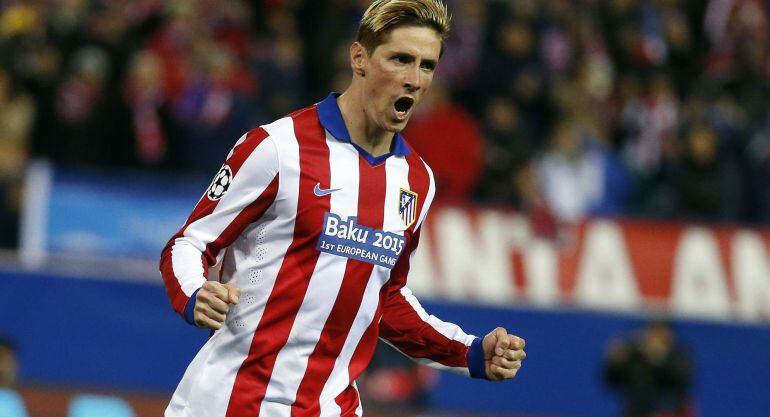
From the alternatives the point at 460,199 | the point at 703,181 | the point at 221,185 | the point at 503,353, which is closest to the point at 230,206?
the point at 221,185

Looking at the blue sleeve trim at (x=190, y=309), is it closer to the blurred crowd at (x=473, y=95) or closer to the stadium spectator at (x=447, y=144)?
the blurred crowd at (x=473, y=95)

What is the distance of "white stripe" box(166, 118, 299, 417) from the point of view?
15.3ft

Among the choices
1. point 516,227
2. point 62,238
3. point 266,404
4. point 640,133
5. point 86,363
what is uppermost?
point 640,133

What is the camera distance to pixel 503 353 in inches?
192

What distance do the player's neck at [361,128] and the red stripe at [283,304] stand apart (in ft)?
0.85

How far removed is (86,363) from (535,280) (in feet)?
13.8

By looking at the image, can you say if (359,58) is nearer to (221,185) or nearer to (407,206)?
(407,206)

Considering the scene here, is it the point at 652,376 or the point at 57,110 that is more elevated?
the point at 57,110

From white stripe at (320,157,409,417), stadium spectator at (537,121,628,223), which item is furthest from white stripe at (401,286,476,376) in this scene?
stadium spectator at (537,121,628,223)

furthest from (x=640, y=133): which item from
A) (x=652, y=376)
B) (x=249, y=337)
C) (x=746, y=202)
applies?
(x=249, y=337)

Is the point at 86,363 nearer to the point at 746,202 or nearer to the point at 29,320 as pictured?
the point at 29,320

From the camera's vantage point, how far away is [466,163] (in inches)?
541

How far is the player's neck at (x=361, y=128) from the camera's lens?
4859mm

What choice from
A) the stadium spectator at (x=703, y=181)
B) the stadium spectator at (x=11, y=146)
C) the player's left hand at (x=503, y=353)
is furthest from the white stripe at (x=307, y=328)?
the stadium spectator at (x=703, y=181)
